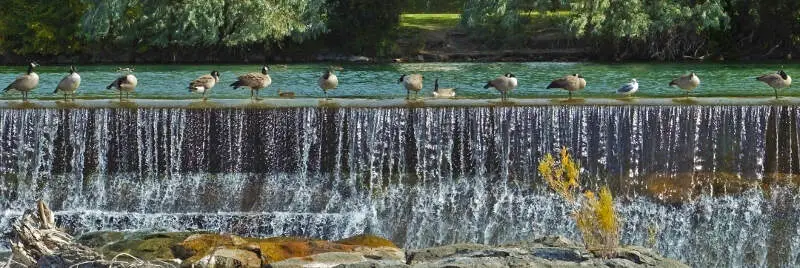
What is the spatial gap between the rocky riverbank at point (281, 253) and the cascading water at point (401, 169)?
2785mm

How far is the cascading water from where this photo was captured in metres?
17.0

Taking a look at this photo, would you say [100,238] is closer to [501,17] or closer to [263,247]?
[263,247]

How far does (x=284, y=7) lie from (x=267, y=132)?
19.0 m

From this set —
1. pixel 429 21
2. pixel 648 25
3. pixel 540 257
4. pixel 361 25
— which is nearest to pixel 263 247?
pixel 540 257

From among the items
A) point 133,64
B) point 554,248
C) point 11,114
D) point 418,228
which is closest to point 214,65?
A: point 133,64

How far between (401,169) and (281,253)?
4442mm

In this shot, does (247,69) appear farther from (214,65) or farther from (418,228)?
(418,228)

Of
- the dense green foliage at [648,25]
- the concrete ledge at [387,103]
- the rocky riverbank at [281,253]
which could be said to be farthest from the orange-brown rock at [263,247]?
the dense green foliage at [648,25]

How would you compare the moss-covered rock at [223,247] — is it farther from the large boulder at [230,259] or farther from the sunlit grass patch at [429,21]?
the sunlit grass patch at [429,21]

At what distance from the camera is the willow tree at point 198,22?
117ft

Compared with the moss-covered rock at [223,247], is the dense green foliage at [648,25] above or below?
above

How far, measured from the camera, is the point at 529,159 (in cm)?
1789

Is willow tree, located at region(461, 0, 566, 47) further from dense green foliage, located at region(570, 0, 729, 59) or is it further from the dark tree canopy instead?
the dark tree canopy

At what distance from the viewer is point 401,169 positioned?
711 inches
